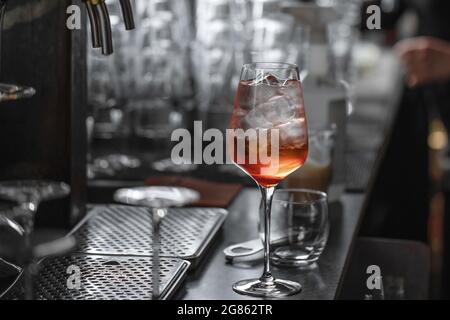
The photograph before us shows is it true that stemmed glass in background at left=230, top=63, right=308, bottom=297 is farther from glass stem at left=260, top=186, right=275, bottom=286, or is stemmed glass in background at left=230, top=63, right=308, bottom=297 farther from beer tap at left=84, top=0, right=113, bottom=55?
beer tap at left=84, top=0, right=113, bottom=55

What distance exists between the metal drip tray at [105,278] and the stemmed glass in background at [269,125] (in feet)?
0.40

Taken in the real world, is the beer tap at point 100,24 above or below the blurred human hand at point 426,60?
above

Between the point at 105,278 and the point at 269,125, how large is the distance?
1.17 ft

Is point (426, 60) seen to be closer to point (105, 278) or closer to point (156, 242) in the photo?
point (105, 278)

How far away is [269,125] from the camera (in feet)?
4.37

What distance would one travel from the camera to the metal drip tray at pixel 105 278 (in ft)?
4.22

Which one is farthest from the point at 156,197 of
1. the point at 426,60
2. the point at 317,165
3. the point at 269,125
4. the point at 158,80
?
the point at 426,60

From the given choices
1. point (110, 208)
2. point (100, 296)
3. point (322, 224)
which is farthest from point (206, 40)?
point (100, 296)

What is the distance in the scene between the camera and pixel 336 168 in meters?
2.08

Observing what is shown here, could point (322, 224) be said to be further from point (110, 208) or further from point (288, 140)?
point (110, 208)

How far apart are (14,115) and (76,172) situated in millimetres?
165

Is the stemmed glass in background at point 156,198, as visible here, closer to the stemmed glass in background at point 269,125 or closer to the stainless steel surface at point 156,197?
the stainless steel surface at point 156,197

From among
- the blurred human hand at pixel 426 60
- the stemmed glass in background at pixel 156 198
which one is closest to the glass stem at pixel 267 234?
the stemmed glass in background at pixel 156 198

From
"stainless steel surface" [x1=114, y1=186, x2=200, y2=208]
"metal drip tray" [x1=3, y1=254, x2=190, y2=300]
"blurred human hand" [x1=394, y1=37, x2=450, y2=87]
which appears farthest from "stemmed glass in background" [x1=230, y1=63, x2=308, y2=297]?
"blurred human hand" [x1=394, y1=37, x2=450, y2=87]
